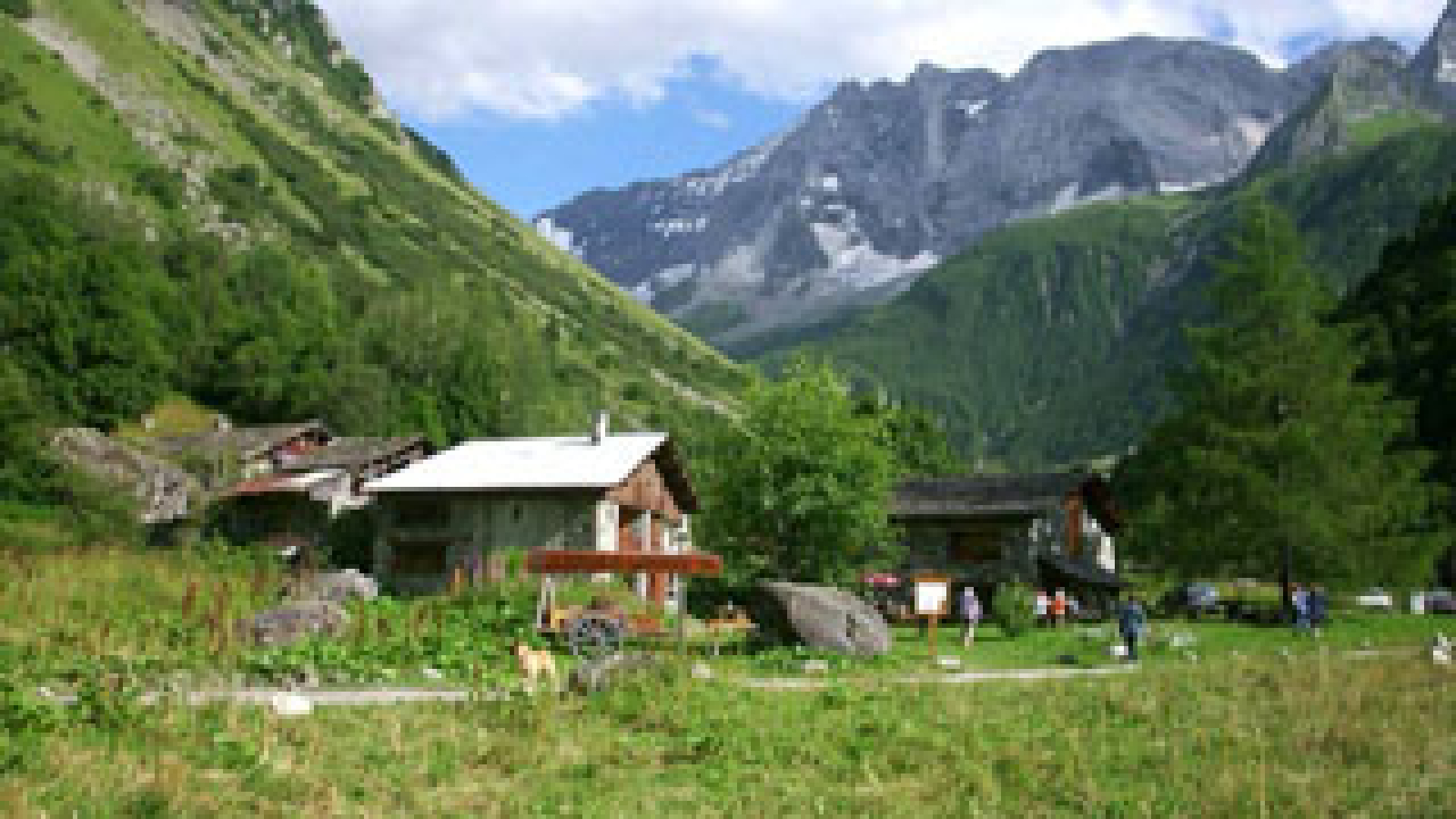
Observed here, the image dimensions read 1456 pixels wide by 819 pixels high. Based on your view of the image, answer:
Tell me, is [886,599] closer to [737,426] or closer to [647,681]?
[737,426]

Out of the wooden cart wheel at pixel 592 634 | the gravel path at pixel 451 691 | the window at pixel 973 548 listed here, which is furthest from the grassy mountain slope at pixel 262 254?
the gravel path at pixel 451 691

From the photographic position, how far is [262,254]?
111 metres

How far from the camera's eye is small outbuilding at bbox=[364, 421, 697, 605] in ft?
162

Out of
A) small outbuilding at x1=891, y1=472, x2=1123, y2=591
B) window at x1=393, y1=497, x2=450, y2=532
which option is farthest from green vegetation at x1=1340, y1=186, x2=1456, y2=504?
window at x1=393, y1=497, x2=450, y2=532

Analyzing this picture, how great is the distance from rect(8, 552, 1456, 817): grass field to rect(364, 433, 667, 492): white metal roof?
88.3ft

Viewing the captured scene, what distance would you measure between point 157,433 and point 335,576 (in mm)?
53291

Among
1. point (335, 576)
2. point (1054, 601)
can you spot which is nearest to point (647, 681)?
point (335, 576)

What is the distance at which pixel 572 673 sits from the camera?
18531mm

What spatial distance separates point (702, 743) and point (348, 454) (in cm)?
5492

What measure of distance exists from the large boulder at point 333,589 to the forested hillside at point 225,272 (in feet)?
125

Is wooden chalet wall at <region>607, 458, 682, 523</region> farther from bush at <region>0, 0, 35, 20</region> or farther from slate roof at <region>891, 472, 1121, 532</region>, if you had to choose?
bush at <region>0, 0, 35, 20</region>

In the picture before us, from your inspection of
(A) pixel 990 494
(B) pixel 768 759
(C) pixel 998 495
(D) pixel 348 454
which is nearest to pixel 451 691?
(B) pixel 768 759

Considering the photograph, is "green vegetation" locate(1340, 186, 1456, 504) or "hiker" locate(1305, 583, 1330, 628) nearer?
"hiker" locate(1305, 583, 1330, 628)

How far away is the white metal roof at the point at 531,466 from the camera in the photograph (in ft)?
163
